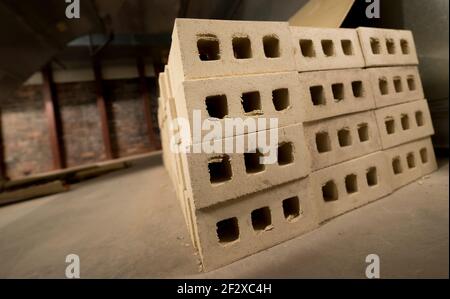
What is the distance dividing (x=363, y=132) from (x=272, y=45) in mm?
1354

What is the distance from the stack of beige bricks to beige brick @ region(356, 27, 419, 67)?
11mm

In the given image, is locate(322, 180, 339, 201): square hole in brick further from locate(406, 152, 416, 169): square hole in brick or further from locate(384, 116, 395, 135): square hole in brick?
locate(406, 152, 416, 169): square hole in brick

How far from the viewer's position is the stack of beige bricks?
1.79m

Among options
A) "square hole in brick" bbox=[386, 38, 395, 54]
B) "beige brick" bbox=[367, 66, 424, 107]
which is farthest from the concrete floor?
"square hole in brick" bbox=[386, 38, 395, 54]

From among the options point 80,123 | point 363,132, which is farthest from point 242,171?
point 80,123

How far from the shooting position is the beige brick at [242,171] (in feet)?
5.72

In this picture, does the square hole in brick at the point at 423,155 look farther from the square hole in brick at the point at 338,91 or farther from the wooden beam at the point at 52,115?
the wooden beam at the point at 52,115

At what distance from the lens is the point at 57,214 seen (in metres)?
3.62

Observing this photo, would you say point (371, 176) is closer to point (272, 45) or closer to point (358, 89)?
point (358, 89)

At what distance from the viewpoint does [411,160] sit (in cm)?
283

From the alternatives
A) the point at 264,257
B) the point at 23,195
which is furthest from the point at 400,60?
the point at 23,195

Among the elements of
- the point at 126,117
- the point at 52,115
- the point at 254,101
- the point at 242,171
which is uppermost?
the point at 52,115

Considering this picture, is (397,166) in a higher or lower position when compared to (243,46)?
lower

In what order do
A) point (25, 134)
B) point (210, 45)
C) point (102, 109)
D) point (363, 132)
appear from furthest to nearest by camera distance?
1. point (102, 109)
2. point (25, 134)
3. point (363, 132)
4. point (210, 45)
